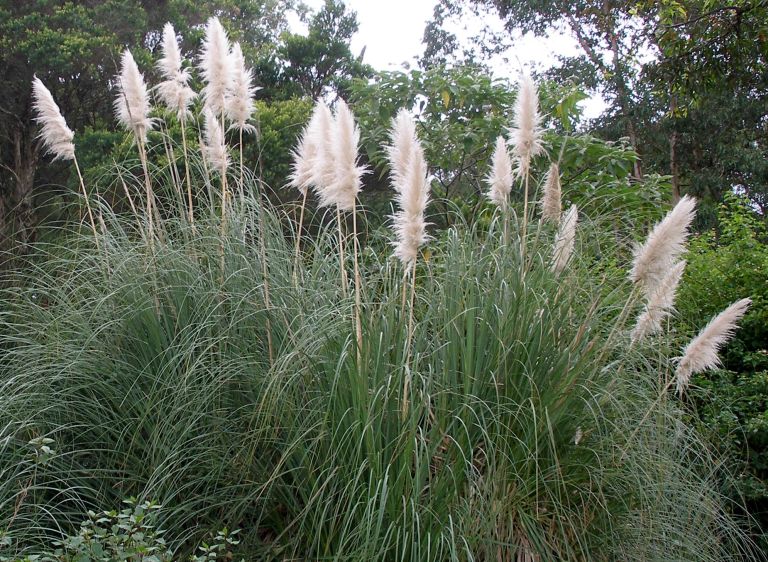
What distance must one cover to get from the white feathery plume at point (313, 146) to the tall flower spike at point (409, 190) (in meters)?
0.35

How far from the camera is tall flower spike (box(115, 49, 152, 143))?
17.1ft

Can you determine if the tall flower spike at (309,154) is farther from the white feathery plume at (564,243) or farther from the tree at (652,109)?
the tree at (652,109)

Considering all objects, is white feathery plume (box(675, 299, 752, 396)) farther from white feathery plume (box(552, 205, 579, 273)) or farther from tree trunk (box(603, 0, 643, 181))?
tree trunk (box(603, 0, 643, 181))

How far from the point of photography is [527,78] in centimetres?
439

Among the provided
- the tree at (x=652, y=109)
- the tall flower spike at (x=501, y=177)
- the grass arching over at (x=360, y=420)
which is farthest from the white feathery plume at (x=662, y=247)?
the tree at (x=652, y=109)

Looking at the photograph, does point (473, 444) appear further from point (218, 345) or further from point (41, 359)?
point (41, 359)

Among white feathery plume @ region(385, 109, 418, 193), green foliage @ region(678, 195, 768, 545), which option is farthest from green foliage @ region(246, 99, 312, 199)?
white feathery plume @ region(385, 109, 418, 193)

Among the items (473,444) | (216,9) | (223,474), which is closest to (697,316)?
(473,444)

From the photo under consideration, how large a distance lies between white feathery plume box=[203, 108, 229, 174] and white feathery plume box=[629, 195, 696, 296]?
2.31m

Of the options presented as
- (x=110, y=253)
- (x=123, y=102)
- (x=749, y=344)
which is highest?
(x=123, y=102)

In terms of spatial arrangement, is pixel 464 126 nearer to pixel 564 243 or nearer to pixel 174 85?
pixel 174 85

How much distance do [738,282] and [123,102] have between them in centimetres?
456

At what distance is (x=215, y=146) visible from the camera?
506cm

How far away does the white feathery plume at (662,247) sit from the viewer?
3949mm
